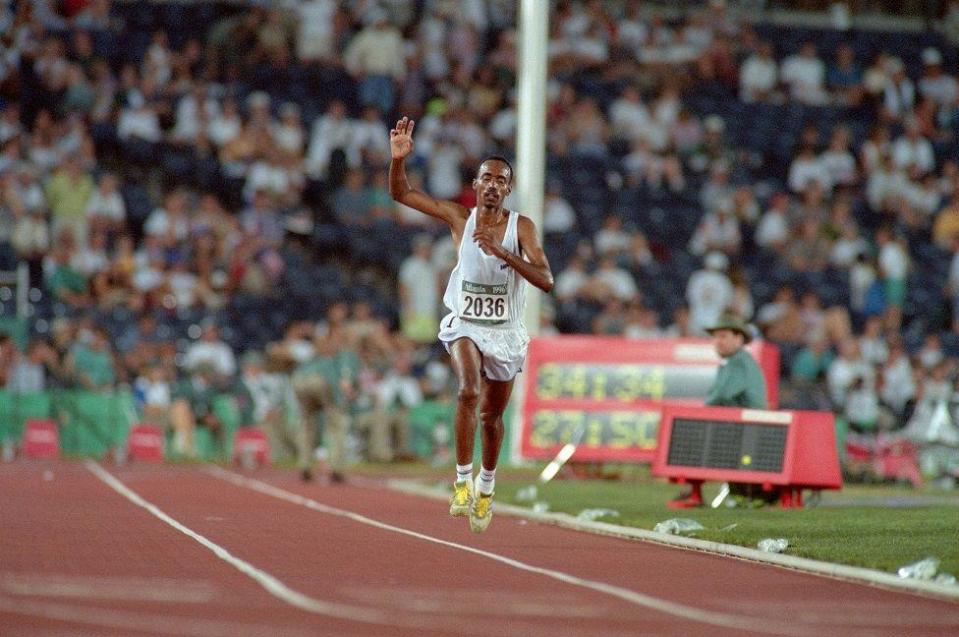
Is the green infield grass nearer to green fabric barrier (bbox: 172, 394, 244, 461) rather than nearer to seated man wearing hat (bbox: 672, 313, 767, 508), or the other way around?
Result: seated man wearing hat (bbox: 672, 313, 767, 508)

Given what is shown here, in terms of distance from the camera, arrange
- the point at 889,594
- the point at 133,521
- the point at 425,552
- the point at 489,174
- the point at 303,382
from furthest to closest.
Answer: the point at 303,382 < the point at 133,521 < the point at 489,174 < the point at 425,552 < the point at 889,594

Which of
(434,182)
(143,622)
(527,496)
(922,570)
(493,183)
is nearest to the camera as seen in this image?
(143,622)

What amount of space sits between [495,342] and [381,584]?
123 inches

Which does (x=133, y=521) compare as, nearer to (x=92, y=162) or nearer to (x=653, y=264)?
(x=92, y=162)

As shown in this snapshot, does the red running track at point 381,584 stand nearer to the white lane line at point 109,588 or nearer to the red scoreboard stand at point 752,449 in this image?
the white lane line at point 109,588

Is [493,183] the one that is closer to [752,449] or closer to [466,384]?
[466,384]

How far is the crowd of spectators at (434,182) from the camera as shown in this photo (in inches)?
973

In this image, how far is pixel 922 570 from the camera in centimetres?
930

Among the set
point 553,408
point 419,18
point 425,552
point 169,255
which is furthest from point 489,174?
point 419,18

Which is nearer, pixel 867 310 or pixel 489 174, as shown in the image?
pixel 489 174

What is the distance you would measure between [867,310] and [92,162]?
11.3 m

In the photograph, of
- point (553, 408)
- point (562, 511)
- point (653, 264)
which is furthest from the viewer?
point (653, 264)

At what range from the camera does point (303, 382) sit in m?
20.6

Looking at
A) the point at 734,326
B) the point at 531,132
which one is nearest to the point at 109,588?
the point at 734,326
